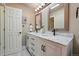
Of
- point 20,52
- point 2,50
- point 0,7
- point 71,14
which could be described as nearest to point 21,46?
point 20,52

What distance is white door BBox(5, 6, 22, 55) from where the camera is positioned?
1.62 meters

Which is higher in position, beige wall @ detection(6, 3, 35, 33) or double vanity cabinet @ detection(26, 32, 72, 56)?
beige wall @ detection(6, 3, 35, 33)

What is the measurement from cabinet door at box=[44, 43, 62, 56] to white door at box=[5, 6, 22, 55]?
0.48 metres

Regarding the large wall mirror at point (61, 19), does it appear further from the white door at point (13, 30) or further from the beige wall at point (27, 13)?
the white door at point (13, 30)

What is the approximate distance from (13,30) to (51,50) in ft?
2.39

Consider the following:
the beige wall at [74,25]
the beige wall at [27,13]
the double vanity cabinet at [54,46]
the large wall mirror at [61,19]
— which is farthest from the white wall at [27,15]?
the beige wall at [74,25]

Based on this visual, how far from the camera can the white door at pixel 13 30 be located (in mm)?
1621

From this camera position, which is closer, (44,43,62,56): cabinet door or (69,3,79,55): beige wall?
(44,43,62,56): cabinet door

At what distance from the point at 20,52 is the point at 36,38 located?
45cm

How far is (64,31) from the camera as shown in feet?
5.30

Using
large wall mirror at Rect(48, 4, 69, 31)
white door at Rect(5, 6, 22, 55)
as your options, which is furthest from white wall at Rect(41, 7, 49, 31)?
white door at Rect(5, 6, 22, 55)

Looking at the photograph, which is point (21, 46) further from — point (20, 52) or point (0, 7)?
point (0, 7)

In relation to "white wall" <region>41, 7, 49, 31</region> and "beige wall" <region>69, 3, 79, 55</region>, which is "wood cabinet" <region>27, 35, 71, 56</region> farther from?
"white wall" <region>41, 7, 49, 31</region>

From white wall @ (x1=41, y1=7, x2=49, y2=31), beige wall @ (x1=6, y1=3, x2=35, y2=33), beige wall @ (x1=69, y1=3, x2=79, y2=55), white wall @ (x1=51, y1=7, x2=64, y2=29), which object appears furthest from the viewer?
white wall @ (x1=41, y1=7, x2=49, y2=31)
